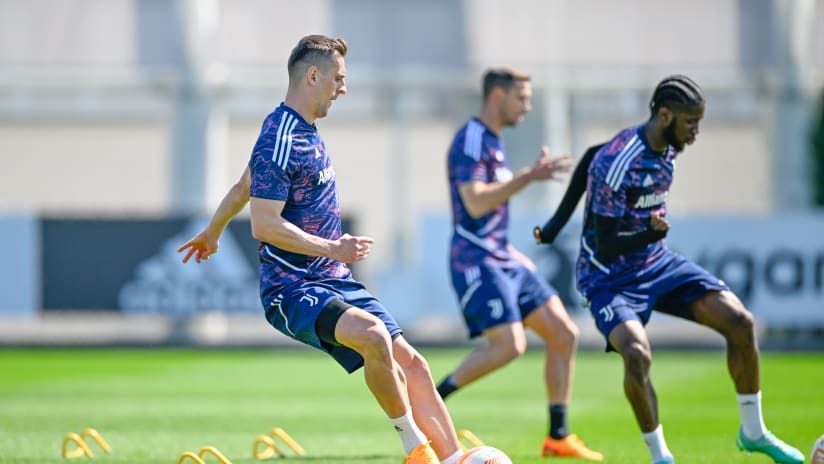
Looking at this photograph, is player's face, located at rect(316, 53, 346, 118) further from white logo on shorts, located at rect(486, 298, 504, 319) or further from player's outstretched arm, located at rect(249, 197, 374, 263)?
white logo on shorts, located at rect(486, 298, 504, 319)

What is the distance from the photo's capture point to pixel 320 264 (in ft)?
25.0

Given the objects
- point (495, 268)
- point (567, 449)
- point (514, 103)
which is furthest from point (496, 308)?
point (514, 103)

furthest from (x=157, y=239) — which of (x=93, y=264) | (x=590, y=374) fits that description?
(x=590, y=374)

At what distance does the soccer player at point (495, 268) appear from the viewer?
10.0 m

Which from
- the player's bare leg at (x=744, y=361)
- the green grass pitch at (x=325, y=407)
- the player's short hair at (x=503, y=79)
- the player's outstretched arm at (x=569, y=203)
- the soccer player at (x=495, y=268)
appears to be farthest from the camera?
the player's short hair at (x=503, y=79)

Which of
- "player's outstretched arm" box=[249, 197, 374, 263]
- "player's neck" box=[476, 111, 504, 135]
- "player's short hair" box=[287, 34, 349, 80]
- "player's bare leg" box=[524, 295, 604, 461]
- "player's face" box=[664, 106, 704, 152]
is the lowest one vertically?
"player's bare leg" box=[524, 295, 604, 461]

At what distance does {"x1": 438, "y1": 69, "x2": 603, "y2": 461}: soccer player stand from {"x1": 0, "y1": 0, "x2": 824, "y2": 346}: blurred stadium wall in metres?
11.8

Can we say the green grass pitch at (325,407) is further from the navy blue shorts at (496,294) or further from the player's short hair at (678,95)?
the player's short hair at (678,95)

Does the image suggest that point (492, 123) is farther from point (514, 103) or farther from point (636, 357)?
point (636, 357)

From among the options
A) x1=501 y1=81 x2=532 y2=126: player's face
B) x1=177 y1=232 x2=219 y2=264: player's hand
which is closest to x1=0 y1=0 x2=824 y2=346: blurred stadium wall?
x1=501 y1=81 x2=532 y2=126: player's face

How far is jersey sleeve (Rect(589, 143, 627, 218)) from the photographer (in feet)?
27.7

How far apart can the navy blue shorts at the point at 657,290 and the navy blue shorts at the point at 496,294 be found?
1.50m

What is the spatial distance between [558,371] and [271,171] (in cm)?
341

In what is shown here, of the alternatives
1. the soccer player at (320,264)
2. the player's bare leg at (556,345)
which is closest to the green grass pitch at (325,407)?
the player's bare leg at (556,345)
